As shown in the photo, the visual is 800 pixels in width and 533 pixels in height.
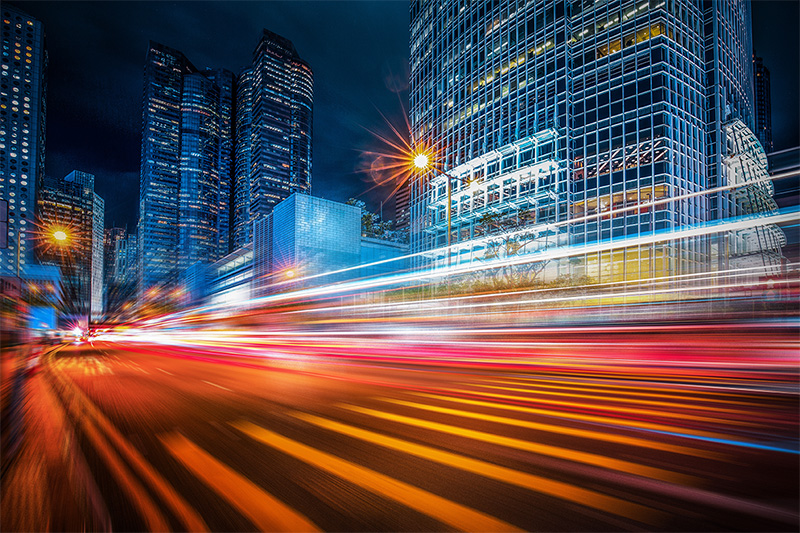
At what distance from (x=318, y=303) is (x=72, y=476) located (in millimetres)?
29205

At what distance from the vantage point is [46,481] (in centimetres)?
370

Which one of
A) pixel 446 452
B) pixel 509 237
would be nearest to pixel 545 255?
pixel 446 452

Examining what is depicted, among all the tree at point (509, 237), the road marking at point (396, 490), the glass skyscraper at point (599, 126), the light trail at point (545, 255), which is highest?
the glass skyscraper at point (599, 126)

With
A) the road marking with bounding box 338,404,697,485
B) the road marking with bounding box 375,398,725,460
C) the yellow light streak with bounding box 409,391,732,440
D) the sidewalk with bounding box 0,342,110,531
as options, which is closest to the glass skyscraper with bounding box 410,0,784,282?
the yellow light streak with bounding box 409,391,732,440

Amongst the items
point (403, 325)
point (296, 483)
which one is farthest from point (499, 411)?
point (403, 325)

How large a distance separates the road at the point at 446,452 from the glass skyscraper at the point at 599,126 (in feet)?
97.3

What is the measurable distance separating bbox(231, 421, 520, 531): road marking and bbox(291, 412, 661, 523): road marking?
2.10ft

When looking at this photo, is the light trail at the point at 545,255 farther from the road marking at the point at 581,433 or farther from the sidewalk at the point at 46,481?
the sidewalk at the point at 46,481

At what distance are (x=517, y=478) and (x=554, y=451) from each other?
2.97 ft

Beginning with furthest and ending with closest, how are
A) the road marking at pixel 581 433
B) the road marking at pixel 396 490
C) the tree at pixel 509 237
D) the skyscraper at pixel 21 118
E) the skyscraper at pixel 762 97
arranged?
1. the skyscraper at pixel 762 97
2. the skyscraper at pixel 21 118
3. the tree at pixel 509 237
4. the road marking at pixel 581 433
5. the road marking at pixel 396 490

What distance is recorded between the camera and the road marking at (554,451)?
3557 mm

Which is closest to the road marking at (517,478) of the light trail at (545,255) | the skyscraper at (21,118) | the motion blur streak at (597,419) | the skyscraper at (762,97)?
the motion blur streak at (597,419)

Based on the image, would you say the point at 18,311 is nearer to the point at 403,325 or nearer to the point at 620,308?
the point at 403,325

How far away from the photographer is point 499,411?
5988 millimetres
